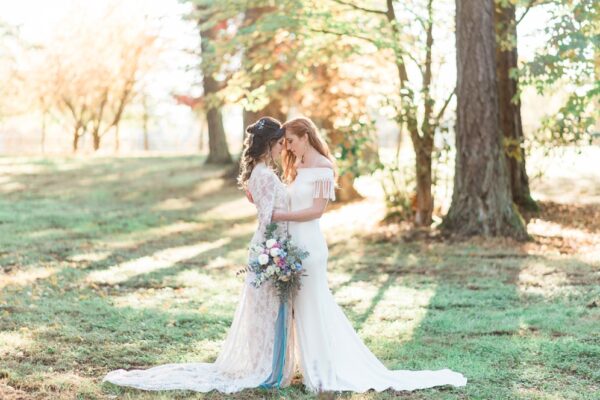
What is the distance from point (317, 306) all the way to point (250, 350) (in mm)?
620

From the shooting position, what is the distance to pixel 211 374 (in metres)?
6.10

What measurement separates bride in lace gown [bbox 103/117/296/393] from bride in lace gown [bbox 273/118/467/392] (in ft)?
0.39

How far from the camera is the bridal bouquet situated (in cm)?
579

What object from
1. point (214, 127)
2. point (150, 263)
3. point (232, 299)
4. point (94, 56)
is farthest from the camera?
point (94, 56)

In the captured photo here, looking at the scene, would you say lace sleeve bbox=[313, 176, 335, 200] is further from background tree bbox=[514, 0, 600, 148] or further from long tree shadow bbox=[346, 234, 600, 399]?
background tree bbox=[514, 0, 600, 148]

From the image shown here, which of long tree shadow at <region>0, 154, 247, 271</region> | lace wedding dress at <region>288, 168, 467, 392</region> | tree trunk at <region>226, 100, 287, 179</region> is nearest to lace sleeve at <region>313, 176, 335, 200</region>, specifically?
lace wedding dress at <region>288, 168, 467, 392</region>

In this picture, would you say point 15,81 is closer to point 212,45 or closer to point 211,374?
point 212,45

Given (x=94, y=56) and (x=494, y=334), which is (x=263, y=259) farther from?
(x=94, y=56)

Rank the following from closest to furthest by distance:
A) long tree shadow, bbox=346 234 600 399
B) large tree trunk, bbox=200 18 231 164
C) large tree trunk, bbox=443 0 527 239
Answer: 1. long tree shadow, bbox=346 234 600 399
2. large tree trunk, bbox=443 0 527 239
3. large tree trunk, bbox=200 18 231 164

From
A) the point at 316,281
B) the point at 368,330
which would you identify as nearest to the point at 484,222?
the point at 368,330

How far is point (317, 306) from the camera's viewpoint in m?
6.02

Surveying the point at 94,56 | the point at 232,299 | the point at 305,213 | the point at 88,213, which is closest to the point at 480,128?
the point at 232,299

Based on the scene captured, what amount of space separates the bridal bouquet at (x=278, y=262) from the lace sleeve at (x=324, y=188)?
395 millimetres

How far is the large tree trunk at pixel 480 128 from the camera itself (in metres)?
13.1
